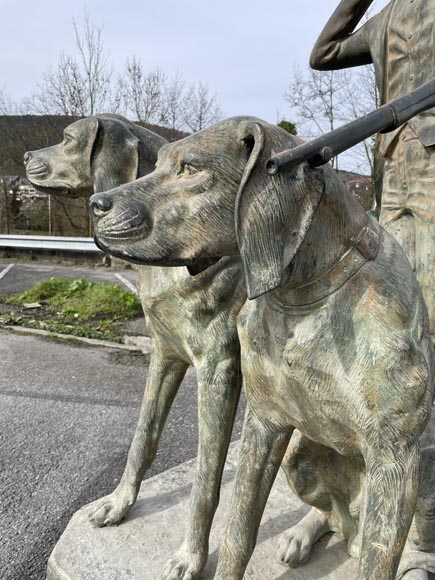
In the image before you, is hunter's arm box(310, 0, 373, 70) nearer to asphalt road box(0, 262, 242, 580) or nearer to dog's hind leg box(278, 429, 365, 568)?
dog's hind leg box(278, 429, 365, 568)

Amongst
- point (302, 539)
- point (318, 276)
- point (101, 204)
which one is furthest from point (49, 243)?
point (318, 276)

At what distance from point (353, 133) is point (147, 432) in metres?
1.56

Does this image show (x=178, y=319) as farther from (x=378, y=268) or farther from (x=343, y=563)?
(x=343, y=563)

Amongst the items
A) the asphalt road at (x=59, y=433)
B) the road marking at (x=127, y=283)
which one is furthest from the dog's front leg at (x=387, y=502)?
the road marking at (x=127, y=283)

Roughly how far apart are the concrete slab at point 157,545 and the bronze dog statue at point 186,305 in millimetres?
176

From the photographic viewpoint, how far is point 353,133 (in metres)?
1.14

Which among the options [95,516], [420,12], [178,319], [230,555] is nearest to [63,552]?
[95,516]

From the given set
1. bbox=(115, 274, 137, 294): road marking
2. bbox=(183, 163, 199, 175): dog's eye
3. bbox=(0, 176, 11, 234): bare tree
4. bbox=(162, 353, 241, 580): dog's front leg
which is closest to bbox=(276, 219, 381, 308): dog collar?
bbox=(183, 163, 199, 175): dog's eye

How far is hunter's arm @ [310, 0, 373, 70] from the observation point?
2.11 meters

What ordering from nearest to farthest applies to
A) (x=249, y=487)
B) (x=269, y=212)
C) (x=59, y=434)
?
(x=269, y=212) → (x=249, y=487) → (x=59, y=434)

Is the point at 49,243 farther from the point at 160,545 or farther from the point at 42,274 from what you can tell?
the point at 160,545

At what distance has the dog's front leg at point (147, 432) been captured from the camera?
2205mm

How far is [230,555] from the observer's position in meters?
1.61

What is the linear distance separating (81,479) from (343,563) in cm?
187
